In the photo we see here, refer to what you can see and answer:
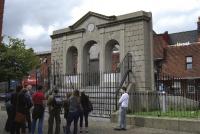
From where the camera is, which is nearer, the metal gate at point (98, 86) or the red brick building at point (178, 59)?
the metal gate at point (98, 86)

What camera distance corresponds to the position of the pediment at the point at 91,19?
2277cm

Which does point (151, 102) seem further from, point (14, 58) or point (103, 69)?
point (14, 58)

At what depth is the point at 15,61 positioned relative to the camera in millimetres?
48469

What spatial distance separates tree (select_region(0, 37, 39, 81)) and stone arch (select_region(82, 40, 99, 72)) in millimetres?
22806

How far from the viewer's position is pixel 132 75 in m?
21.1

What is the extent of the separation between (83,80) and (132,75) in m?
3.60

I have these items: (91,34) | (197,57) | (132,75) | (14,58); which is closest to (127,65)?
(132,75)

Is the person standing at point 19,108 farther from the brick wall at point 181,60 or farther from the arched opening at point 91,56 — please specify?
the brick wall at point 181,60

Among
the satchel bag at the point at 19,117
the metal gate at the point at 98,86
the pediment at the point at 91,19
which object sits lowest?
the satchel bag at the point at 19,117

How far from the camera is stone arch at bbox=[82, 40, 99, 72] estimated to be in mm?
24328

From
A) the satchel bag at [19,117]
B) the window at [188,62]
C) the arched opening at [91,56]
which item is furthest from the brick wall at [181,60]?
the satchel bag at [19,117]

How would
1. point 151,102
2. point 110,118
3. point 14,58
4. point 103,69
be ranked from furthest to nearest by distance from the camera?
point 14,58 → point 103,69 → point 151,102 → point 110,118

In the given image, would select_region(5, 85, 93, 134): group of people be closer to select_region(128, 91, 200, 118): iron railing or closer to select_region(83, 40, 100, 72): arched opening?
select_region(128, 91, 200, 118): iron railing

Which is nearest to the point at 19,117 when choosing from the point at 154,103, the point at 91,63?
the point at 154,103
